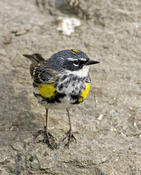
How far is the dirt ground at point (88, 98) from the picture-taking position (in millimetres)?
5062

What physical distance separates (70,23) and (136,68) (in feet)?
7.03

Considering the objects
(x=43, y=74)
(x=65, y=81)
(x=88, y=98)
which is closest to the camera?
(x=65, y=81)

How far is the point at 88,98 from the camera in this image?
6324 mm

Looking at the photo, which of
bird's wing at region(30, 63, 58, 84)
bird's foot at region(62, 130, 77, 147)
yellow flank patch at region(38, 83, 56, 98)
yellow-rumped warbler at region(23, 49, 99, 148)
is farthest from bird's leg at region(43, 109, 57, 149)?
bird's wing at region(30, 63, 58, 84)

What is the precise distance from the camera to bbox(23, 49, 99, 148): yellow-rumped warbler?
4902 millimetres

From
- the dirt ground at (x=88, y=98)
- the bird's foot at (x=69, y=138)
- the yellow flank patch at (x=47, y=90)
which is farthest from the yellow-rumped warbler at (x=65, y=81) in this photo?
the dirt ground at (x=88, y=98)

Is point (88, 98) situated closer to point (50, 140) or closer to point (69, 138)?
point (69, 138)

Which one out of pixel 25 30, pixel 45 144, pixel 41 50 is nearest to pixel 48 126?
pixel 45 144

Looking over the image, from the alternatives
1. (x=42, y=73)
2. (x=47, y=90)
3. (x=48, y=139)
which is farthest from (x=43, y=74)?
(x=48, y=139)

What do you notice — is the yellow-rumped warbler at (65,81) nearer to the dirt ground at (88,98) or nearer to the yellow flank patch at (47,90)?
the yellow flank patch at (47,90)

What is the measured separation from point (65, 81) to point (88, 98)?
146 centimetres

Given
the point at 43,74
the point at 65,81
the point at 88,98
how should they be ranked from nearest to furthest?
the point at 65,81 < the point at 43,74 < the point at 88,98

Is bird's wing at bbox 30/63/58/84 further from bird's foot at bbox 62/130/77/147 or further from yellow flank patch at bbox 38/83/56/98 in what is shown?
bird's foot at bbox 62/130/77/147

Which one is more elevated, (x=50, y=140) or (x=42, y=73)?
(x=42, y=73)
